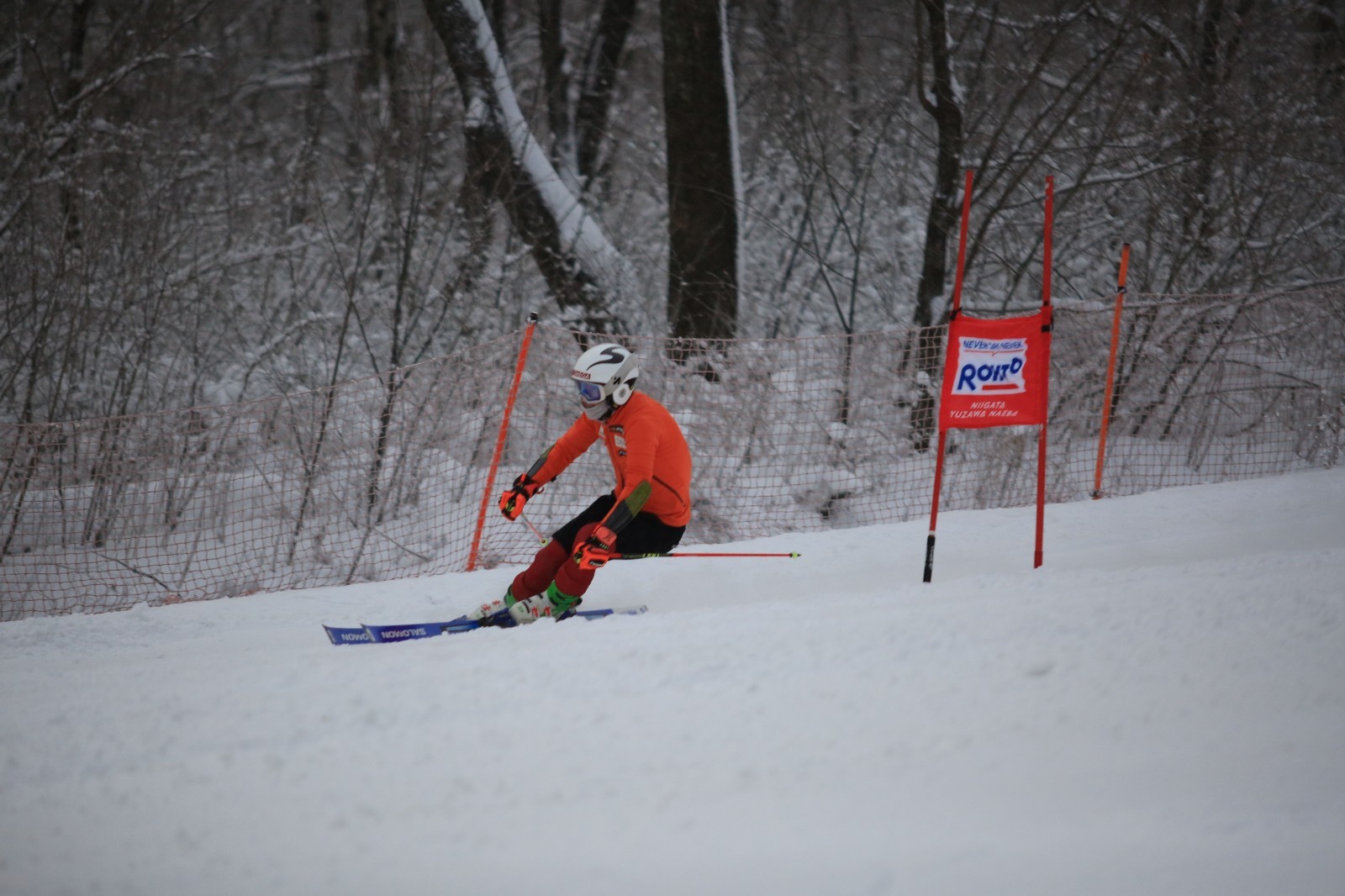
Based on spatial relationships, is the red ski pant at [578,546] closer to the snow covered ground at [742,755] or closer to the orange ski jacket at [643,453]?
the orange ski jacket at [643,453]

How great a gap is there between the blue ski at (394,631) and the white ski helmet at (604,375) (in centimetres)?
116

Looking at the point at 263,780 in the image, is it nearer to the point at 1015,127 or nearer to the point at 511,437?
the point at 511,437

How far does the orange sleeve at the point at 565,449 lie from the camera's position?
562cm

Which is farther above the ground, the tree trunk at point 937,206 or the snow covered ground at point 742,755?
the tree trunk at point 937,206

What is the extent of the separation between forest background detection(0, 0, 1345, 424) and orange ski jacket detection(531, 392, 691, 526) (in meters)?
4.98

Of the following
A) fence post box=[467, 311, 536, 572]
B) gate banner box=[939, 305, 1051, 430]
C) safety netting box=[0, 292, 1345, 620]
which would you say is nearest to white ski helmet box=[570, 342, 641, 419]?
fence post box=[467, 311, 536, 572]

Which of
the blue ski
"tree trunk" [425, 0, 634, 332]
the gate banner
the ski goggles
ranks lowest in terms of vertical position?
the blue ski

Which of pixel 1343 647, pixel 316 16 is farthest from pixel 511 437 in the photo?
pixel 316 16

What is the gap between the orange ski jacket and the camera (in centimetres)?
512

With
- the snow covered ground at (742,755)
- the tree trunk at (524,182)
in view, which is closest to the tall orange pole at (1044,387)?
the snow covered ground at (742,755)

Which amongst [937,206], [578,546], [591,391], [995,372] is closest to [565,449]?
[591,391]

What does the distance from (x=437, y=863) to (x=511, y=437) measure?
6.73 m

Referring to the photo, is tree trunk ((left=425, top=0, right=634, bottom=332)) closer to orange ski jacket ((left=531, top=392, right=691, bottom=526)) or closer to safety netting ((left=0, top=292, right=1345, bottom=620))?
safety netting ((left=0, top=292, right=1345, bottom=620))

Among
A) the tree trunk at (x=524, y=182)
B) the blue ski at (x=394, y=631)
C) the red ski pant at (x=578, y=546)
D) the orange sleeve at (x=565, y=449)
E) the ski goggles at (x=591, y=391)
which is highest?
the tree trunk at (x=524, y=182)
